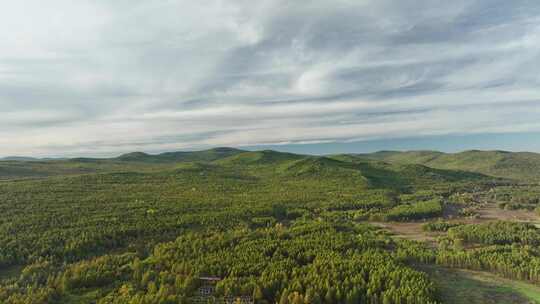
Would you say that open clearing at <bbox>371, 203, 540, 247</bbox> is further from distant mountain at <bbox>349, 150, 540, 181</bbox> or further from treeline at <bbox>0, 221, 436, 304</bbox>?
distant mountain at <bbox>349, 150, 540, 181</bbox>

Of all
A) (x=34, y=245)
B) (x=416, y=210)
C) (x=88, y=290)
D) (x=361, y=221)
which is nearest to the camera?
(x=88, y=290)

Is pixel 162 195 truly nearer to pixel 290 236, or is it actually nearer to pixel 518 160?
pixel 290 236

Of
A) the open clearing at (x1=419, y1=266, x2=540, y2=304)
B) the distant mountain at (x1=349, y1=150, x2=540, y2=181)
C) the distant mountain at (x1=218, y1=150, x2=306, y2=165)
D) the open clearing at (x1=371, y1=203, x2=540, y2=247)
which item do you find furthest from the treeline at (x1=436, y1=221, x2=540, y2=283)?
the distant mountain at (x1=349, y1=150, x2=540, y2=181)

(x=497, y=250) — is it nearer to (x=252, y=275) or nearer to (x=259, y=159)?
(x=252, y=275)

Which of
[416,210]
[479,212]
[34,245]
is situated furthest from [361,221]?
[34,245]

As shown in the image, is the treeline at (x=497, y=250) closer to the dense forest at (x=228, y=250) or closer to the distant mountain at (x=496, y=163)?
the dense forest at (x=228, y=250)

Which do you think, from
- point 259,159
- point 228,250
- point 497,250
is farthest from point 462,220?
point 259,159

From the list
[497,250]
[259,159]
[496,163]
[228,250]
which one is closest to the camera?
[228,250]

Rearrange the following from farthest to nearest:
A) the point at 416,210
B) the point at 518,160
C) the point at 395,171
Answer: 1. the point at 518,160
2. the point at 395,171
3. the point at 416,210
